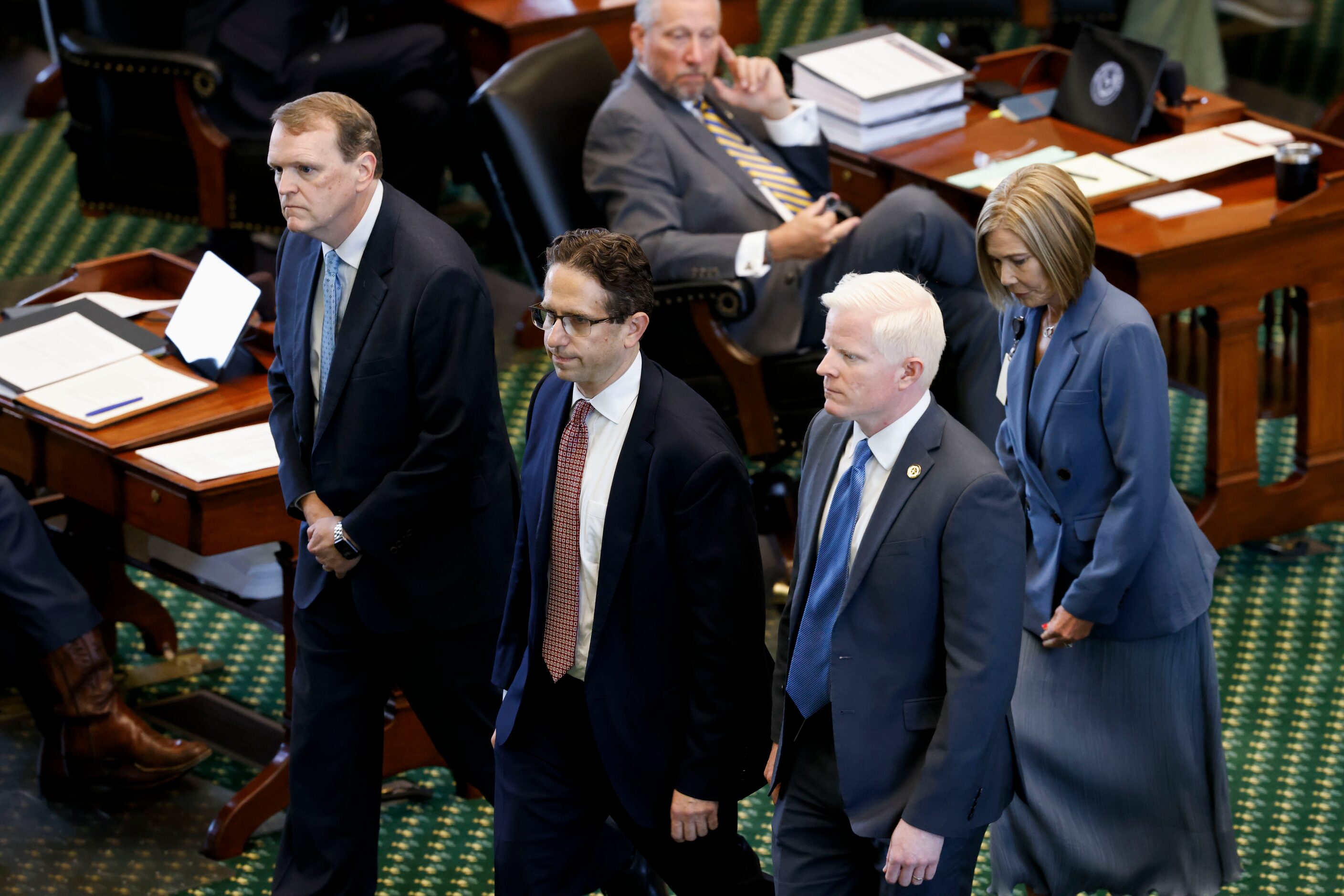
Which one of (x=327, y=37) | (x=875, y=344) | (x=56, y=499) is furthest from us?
(x=327, y=37)

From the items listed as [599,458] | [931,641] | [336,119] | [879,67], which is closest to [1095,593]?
[931,641]

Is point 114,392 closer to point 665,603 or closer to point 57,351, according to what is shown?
point 57,351

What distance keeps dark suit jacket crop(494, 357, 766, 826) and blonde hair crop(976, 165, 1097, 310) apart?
58 cm

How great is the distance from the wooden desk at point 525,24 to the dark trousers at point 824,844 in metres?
3.53

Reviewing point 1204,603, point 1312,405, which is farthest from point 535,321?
point 1312,405

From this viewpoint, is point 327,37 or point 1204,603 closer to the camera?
point 1204,603

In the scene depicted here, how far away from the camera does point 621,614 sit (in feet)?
8.59

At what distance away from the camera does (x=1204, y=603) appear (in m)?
2.93

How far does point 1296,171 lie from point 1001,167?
75 centimetres

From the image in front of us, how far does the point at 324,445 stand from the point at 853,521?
1.03 meters

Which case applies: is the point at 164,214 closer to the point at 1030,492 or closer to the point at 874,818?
the point at 1030,492

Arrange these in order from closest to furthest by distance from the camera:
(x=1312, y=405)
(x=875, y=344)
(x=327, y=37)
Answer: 1. (x=875, y=344)
2. (x=1312, y=405)
3. (x=327, y=37)

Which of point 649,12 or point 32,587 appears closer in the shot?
point 32,587

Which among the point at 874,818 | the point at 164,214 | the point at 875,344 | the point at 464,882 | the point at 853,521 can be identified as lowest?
the point at 464,882
